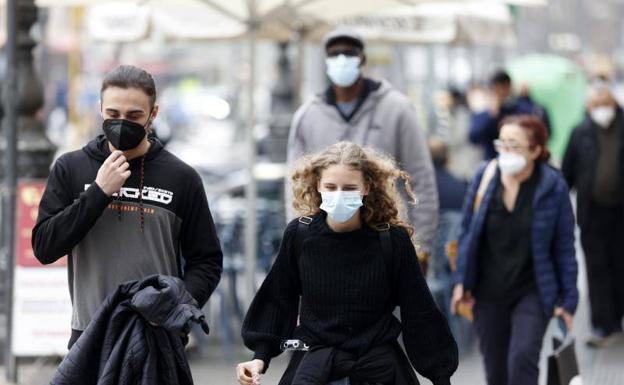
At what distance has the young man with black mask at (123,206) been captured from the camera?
500 cm

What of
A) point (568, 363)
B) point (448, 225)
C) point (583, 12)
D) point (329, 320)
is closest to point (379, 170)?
point (329, 320)

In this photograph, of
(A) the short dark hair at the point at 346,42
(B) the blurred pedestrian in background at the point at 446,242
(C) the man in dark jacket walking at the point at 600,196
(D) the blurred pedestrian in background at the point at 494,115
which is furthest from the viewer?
(D) the blurred pedestrian in background at the point at 494,115

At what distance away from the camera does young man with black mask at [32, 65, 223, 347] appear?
5.00 meters

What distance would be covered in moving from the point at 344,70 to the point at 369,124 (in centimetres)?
31

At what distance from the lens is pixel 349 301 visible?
5.00m

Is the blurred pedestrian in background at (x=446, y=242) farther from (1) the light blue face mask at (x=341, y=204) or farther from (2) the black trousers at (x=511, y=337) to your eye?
(1) the light blue face mask at (x=341, y=204)

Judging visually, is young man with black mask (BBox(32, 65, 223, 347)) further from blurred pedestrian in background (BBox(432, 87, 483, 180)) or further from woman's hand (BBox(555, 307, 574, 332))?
blurred pedestrian in background (BBox(432, 87, 483, 180))

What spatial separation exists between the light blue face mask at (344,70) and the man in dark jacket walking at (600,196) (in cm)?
398

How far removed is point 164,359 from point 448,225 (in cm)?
650

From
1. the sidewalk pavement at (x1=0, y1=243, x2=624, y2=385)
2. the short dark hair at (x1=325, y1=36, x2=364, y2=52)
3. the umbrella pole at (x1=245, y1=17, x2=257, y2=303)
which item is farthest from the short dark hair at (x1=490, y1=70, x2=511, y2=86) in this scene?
the short dark hair at (x1=325, y1=36, x2=364, y2=52)

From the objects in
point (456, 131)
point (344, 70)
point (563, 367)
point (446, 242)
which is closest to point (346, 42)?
point (344, 70)

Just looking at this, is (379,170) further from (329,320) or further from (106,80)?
(106,80)

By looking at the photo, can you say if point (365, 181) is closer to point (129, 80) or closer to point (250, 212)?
point (129, 80)

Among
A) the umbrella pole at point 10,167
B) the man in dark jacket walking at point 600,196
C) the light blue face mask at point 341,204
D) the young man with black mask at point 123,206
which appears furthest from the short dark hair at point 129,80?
the man in dark jacket walking at point 600,196
